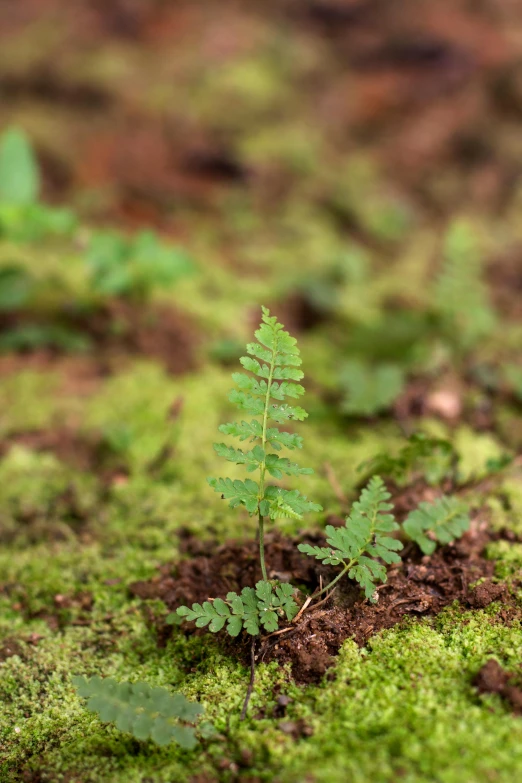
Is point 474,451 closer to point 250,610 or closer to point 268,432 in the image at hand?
point 268,432

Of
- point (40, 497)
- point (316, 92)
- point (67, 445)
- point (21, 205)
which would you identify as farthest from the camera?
point (316, 92)

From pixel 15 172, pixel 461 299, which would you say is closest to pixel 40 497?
pixel 15 172

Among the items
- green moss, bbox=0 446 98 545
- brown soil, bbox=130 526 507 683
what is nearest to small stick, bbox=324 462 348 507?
brown soil, bbox=130 526 507 683

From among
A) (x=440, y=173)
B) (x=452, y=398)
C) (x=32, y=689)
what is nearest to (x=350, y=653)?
(x=32, y=689)

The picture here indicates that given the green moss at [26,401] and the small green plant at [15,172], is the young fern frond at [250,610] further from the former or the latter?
the small green plant at [15,172]

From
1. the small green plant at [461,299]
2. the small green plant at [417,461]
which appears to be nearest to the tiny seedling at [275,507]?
the small green plant at [417,461]

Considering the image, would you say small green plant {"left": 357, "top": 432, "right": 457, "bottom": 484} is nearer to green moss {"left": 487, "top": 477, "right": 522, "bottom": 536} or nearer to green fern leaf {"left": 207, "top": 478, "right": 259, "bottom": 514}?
green moss {"left": 487, "top": 477, "right": 522, "bottom": 536}
